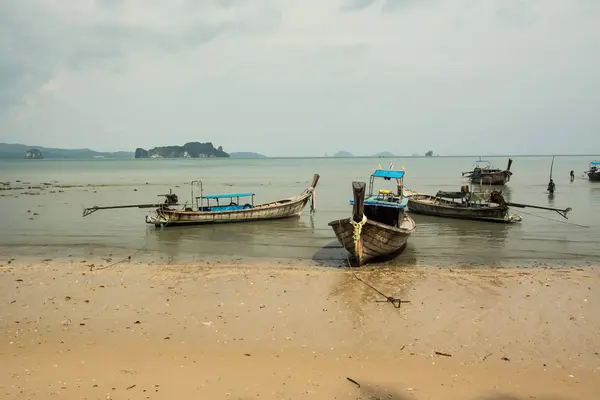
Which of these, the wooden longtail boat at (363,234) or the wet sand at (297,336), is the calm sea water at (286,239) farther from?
the wet sand at (297,336)

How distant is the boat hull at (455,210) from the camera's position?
88.1 ft

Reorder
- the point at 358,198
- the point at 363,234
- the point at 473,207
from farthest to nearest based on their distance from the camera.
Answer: the point at 473,207 → the point at 363,234 → the point at 358,198

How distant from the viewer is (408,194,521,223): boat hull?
26.8 m

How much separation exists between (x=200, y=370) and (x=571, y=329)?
7978 mm

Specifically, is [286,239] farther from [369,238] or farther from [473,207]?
[473,207]

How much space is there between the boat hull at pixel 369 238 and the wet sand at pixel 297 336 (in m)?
1.42

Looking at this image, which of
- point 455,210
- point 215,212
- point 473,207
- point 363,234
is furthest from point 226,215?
point 473,207

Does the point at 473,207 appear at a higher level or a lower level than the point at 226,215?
higher

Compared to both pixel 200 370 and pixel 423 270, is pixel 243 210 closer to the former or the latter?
pixel 423 270

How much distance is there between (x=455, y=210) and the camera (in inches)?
1136

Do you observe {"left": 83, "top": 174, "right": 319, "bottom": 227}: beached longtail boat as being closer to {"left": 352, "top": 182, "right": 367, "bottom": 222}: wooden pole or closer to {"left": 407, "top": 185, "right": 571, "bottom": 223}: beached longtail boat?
{"left": 407, "top": 185, "right": 571, "bottom": 223}: beached longtail boat

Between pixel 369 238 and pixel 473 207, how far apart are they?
15576mm

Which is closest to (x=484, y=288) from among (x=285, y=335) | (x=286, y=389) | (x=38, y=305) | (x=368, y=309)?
(x=368, y=309)

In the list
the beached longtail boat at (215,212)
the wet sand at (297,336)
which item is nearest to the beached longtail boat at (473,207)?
the beached longtail boat at (215,212)
